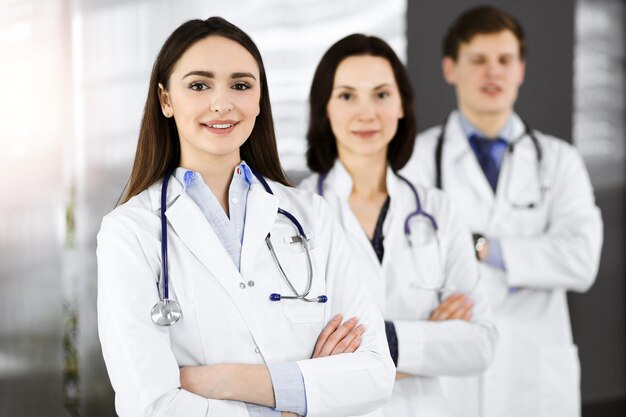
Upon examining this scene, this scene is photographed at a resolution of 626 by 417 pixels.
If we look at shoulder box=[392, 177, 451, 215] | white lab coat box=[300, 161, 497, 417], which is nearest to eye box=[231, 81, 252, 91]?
white lab coat box=[300, 161, 497, 417]

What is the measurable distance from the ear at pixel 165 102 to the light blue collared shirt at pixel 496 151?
4.55 feet

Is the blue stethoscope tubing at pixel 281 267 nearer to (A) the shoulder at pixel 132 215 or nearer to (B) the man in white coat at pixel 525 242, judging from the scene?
(A) the shoulder at pixel 132 215

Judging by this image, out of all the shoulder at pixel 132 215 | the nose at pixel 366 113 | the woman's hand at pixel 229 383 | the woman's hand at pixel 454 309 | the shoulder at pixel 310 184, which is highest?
the nose at pixel 366 113

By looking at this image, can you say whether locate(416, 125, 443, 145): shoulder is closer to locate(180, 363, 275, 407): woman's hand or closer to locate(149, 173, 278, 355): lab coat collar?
locate(149, 173, 278, 355): lab coat collar

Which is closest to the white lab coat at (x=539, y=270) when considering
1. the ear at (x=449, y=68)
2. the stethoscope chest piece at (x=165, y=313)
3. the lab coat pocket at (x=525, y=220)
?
the lab coat pocket at (x=525, y=220)

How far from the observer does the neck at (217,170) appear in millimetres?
1608

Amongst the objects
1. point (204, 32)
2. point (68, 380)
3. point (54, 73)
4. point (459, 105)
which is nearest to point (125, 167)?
point (54, 73)

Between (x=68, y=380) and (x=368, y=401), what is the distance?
1.31 m

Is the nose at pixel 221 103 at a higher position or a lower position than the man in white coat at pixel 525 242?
higher

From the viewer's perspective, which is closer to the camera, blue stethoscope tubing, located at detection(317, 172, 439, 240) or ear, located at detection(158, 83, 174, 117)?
ear, located at detection(158, 83, 174, 117)

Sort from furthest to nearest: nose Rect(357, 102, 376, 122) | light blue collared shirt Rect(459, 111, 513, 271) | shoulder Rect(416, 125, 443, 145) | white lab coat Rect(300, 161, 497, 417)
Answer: shoulder Rect(416, 125, 443, 145)
light blue collared shirt Rect(459, 111, 513, 271)
nose Rect(357, 102, 376, 122)
white lab coat Rect(300, 161, 497, 417)

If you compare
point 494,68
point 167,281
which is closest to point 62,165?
point 167,281

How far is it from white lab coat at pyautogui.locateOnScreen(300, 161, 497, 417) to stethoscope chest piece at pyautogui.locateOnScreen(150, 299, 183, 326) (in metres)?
0.66

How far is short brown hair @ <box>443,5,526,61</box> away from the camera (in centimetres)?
301
